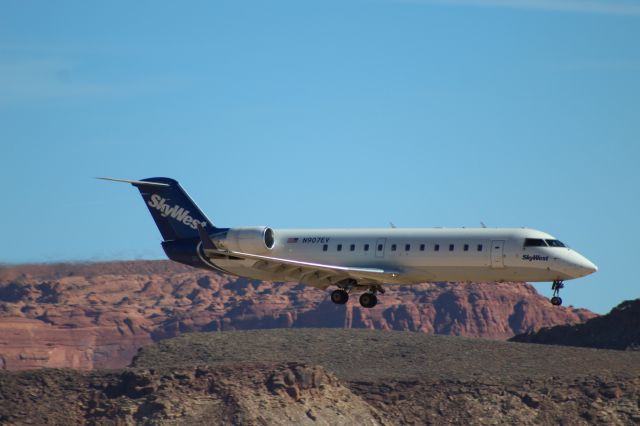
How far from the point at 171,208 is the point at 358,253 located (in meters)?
11.1

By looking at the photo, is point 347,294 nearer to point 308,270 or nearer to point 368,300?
point 368,300

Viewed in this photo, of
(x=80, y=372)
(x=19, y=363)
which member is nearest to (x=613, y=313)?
(x=80, y=372)

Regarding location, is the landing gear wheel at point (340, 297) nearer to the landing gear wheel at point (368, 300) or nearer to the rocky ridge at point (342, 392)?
the landing gear wheel at point (368, 300)

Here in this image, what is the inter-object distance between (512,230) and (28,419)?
48.9m

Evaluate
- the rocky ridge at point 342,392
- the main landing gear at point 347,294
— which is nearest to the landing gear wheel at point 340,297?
the main landing gear at point 347,294

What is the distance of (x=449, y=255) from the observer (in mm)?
62750

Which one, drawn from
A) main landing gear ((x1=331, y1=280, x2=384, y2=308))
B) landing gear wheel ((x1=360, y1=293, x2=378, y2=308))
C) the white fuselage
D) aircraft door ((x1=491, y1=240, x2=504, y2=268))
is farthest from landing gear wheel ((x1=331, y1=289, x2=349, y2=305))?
aircraft door ((x1=491, y1=240, x2=504, y2=268))

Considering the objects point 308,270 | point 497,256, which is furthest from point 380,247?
point 497,256

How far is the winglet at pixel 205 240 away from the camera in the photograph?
6309cm

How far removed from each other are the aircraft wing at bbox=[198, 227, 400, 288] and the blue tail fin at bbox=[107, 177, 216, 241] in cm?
413

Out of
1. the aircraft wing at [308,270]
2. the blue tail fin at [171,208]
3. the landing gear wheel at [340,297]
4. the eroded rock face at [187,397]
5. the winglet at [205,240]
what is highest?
the blue tail fin at [171,208]

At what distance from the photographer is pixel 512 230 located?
63344mm

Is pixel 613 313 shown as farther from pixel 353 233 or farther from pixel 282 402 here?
pixel 353 233

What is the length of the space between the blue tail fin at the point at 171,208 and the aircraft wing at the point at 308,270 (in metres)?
4.13
